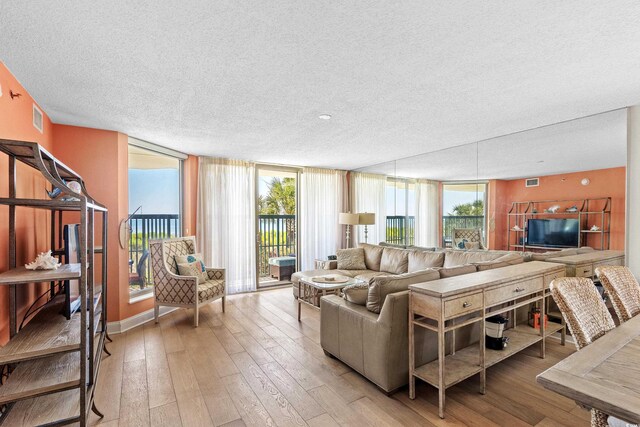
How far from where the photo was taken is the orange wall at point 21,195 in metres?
2.03

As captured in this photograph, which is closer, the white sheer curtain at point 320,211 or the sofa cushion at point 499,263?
the sofa cushion at point 499,263

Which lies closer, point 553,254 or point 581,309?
point 581,309

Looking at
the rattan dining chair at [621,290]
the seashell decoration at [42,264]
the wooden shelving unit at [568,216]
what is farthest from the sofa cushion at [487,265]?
the seashell decoration at [42,264]

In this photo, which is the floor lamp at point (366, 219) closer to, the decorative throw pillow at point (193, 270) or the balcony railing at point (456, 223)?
the balcony railing at point (456, 223)

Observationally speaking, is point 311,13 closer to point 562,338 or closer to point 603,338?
point 603,338

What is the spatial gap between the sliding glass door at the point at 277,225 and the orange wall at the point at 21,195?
323 cm

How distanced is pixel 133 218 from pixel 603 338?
4.71 metres

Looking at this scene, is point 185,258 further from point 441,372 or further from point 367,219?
point 441,372

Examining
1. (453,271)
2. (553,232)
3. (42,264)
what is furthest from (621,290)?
(42,264)

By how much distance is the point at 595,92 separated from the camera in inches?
95.3

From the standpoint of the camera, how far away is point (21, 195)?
228 centimetres

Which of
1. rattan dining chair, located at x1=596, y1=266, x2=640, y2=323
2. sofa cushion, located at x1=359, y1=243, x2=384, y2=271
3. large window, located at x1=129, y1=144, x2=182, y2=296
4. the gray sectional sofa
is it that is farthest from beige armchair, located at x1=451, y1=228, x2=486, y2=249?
large window, located at x1=129, y1=144, x2=182, y2=296

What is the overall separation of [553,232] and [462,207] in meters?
1.14

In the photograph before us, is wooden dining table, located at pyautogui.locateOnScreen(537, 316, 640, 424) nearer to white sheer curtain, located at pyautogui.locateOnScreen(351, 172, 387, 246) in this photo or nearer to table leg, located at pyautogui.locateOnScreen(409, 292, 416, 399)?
table leg, located at pyautogui.locateOnScreen(409, 292, 416, 399)
